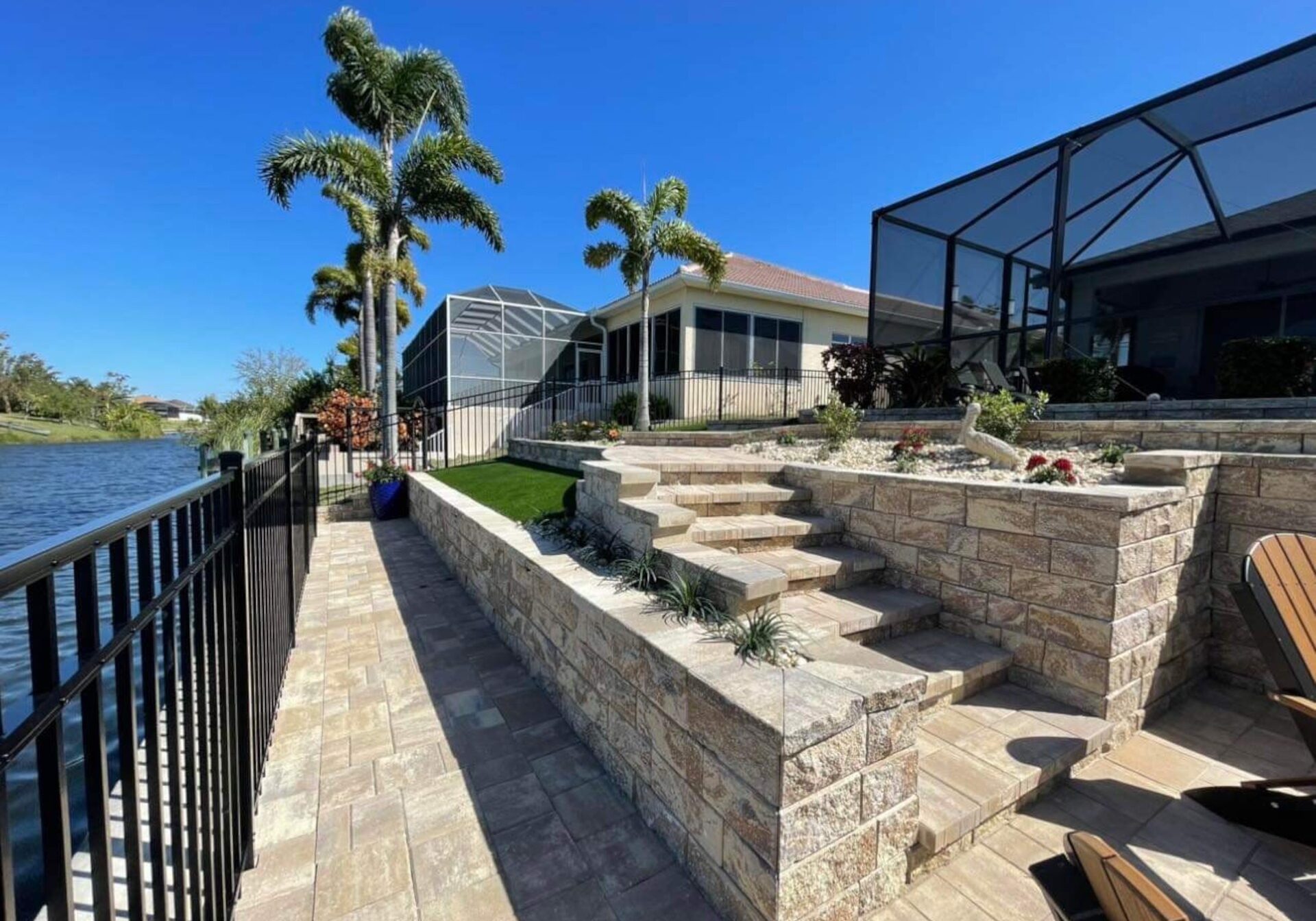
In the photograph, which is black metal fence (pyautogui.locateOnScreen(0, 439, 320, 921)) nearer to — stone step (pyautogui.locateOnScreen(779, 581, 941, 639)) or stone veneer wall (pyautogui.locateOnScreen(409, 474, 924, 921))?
stone veneer wall (pyautogui.locateOnScreen(409, 474, 924, 921))

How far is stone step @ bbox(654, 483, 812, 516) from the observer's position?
394 centimetres

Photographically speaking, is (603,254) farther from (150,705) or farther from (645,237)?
(150,705)

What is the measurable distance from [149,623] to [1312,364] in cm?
868

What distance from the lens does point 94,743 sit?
0.97 metres

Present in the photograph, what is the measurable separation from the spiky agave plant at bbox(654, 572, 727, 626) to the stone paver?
108 centimetres

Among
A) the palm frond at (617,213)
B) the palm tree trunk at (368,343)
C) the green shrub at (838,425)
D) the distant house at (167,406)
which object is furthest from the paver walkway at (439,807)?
the distant house at (167,406)

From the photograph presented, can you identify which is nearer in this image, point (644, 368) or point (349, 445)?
point (349, 445)

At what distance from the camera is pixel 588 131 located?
36.8ft

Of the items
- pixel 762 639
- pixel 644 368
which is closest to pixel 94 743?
pixel 762 639

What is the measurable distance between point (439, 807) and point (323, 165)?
12.4m

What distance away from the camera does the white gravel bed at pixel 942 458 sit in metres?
3.89

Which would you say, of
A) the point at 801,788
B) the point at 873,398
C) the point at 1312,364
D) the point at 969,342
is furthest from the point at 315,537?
the point at 1312,364

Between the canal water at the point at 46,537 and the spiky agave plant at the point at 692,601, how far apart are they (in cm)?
191

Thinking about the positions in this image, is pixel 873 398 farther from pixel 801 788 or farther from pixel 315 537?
pixel 315 537
